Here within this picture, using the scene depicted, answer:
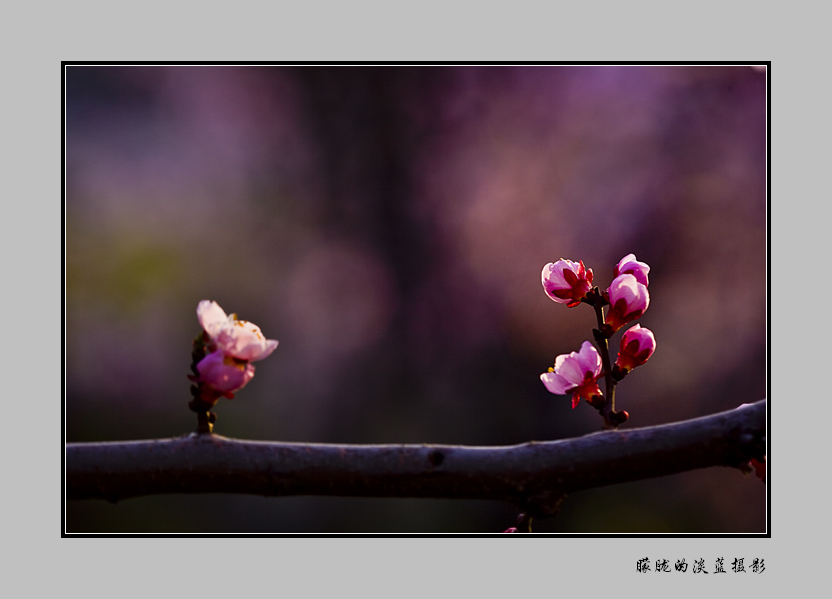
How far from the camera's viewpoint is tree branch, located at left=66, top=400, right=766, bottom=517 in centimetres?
92

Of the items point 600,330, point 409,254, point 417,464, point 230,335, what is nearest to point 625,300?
point 600,330

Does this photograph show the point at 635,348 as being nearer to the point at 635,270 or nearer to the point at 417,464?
the point at 635,270

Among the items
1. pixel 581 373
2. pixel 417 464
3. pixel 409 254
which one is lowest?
pixel 417 464

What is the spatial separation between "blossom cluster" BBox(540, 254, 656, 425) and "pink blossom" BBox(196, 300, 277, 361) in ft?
1.56

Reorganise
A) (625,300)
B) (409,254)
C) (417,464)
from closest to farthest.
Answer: (417,464)
(625,300)
(409,254)

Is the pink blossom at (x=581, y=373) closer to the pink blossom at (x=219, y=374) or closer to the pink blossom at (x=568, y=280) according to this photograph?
the pink blossom at (x=568, y=280)

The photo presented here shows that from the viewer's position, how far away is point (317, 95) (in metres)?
3.14

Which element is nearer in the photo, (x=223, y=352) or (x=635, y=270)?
(x=223, y=352)

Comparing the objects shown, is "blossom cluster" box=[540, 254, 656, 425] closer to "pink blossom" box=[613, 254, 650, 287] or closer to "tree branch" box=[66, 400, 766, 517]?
"pink blossom" box=[613, 254, 650, 287]

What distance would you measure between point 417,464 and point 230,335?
0.35 m

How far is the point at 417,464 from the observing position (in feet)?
3.05

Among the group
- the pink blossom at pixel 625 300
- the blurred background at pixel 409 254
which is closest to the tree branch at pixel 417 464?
the pink blossom at pixel 625 300

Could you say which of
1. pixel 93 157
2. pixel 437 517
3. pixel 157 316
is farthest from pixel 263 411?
pixel 93 157

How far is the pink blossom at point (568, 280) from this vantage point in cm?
106
